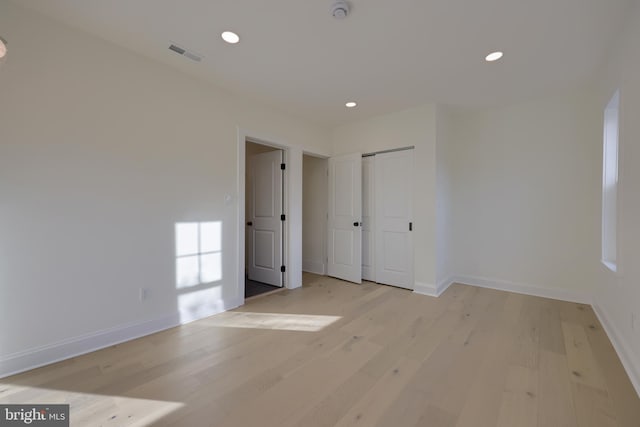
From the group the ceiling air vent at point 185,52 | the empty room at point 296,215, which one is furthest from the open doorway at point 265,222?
the ceiling air vent at point 185,52

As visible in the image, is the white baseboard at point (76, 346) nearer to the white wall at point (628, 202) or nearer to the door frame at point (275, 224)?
the door frame at point (275, 224)

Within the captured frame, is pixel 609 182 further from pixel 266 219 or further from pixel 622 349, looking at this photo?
pixel 266 219

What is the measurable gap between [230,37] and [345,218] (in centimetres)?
304

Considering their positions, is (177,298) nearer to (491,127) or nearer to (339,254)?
(339,254)

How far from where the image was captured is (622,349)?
210 centimetres

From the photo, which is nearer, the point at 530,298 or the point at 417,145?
the point at 530,298

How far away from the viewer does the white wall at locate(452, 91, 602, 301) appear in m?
3.35

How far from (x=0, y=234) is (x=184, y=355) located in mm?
1576

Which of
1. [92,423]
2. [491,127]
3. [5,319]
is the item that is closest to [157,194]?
[5,319]

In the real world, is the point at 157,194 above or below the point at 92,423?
above

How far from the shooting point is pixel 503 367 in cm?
202

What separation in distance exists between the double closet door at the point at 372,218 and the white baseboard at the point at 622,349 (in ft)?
6.56

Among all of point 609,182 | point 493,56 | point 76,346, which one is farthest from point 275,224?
point 609,182

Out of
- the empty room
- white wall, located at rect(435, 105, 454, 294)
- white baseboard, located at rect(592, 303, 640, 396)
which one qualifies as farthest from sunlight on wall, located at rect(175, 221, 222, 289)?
white baseboard, located at rect(592, 303, 640, 396)
